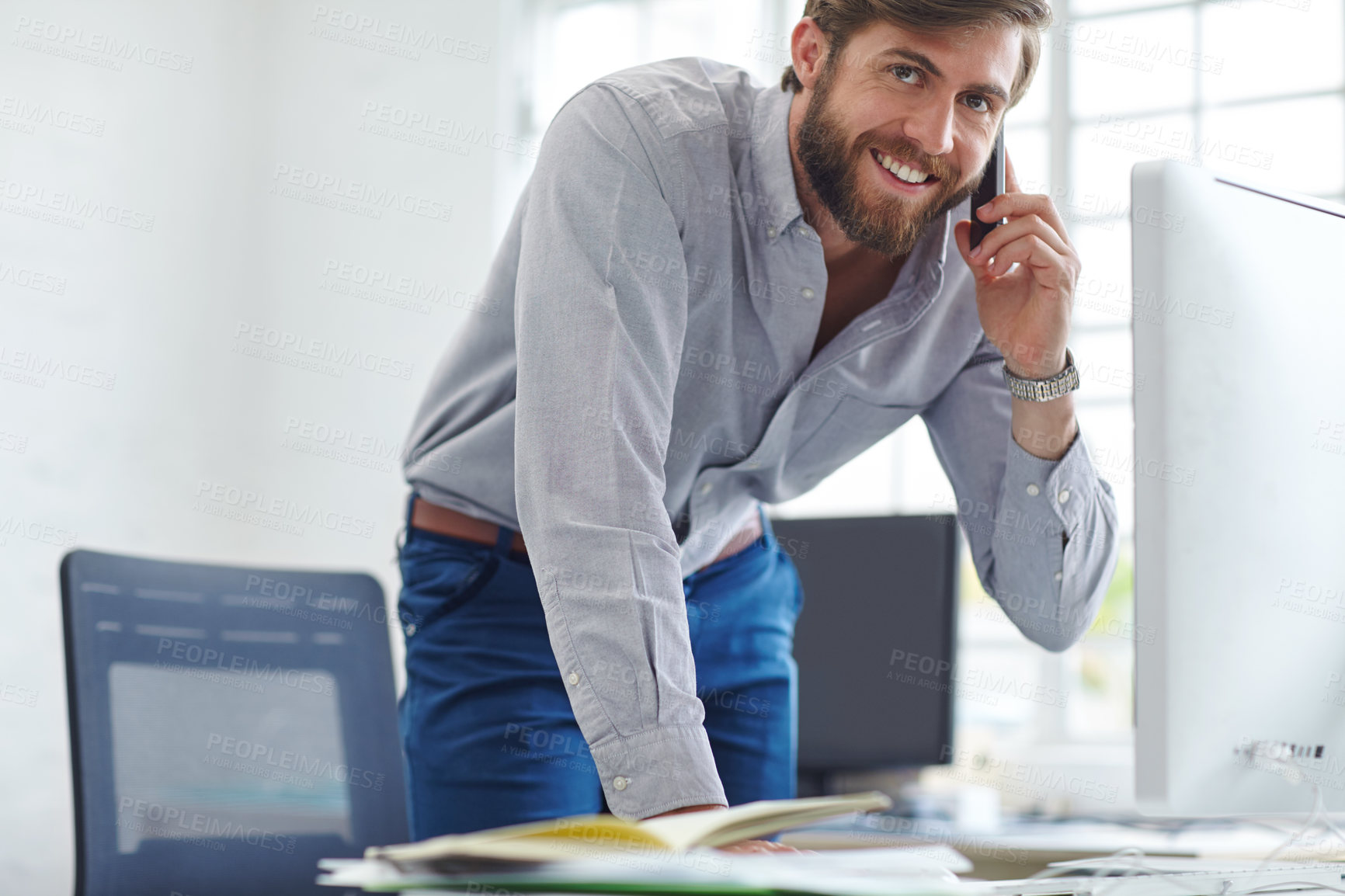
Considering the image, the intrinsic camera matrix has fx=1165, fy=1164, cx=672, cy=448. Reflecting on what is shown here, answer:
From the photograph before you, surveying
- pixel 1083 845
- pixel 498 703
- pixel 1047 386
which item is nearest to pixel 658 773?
pixel 1083 845

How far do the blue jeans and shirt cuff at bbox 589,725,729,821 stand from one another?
370 mm

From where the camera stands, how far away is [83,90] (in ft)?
10.4

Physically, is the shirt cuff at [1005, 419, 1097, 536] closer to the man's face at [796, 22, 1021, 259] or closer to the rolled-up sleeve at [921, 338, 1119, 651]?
the rolled-up sleeve at [921, 338, 1119, 651]

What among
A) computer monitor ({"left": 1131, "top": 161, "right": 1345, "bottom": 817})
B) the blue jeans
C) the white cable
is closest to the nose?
computer monitor ({"left": 1131, "top": 161, "right": 1345, "bottom": 817})

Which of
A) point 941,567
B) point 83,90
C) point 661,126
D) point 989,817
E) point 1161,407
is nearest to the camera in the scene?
point 1161,407

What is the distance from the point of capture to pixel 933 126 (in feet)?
3.70

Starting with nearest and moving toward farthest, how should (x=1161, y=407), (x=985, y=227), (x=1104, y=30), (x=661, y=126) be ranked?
(x=1161, y=407), (x=661, y=126), (x=985, y=227), (x=1104, y=30)

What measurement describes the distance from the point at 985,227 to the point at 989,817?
173 cm

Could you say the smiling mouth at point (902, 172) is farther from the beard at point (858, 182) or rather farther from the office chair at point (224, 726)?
the office chair at point (224, 726)

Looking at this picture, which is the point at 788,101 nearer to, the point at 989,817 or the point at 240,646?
the point at 240,646

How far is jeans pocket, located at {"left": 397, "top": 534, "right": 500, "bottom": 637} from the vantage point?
1242 millimetres

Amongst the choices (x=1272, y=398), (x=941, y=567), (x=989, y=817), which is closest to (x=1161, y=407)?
(x=1272, y=398)

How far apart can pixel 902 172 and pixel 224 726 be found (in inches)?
36.4

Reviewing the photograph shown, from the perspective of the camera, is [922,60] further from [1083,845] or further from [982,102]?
[1083,845]
